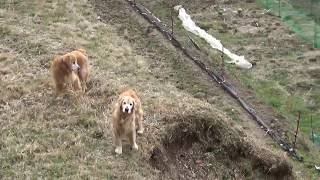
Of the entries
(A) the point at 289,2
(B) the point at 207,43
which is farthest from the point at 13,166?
(A) the point at 289,2

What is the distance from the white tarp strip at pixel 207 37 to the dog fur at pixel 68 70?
19.2 feet

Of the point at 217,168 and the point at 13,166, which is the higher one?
the point at 13,166

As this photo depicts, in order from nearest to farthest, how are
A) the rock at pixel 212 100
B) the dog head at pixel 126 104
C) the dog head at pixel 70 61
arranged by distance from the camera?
1. the dog head at pixel 126 104
2. the dog head at pixel 70 61
3. the rock at pixel 212 100

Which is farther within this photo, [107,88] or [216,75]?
[216,75]

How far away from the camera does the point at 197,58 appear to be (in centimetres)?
1598

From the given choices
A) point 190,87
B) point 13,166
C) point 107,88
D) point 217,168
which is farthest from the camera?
point 190,87

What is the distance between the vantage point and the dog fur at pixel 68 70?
11320mm

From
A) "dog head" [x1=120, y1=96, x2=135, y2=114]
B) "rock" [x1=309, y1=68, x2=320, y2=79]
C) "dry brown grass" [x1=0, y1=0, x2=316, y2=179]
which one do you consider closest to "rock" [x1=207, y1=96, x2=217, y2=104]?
"dry brown grass" [x1=0, y1=0, x2=316, y2=179]

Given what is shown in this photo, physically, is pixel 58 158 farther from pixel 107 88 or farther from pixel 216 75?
pixel 216 75

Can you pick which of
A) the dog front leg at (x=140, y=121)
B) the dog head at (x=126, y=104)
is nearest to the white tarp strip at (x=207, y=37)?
the dog front leg at (x=140, y=121)

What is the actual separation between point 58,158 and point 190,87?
219 inches

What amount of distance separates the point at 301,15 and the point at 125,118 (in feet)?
39.9

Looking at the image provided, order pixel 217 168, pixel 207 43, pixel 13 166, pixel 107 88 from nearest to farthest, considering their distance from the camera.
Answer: pixel 13 166
pixel 217 168
pixel 107 88
pixel 207 43

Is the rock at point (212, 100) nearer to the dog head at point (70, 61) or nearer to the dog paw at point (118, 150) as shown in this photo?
the dog head at point (70, 61)
